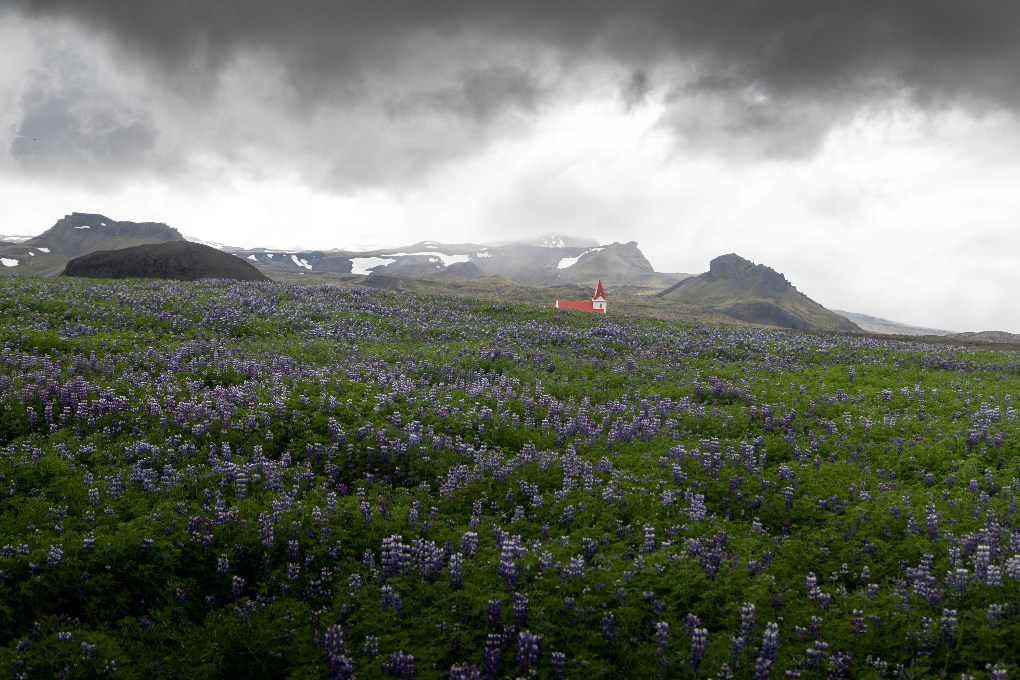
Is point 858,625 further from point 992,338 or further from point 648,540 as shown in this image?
point 992,338

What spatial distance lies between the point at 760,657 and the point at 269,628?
15.7 feet

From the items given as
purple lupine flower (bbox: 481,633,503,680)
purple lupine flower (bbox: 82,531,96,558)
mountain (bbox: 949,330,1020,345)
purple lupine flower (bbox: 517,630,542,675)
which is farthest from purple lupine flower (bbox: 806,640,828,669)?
mountain (bbox: 949,330,1020,345)

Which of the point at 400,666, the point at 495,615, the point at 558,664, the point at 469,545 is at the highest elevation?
the point at 469,545

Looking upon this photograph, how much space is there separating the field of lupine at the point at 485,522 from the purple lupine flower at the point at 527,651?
2cm

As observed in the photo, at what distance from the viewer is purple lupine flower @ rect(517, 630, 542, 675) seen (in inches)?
217

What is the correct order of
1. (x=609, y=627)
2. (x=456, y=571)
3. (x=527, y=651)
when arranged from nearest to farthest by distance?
(x=527, y=651) → (x=609, y=627) → (x=456, y=571)

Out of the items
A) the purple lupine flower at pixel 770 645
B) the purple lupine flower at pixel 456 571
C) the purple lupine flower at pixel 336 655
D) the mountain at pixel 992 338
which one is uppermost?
the mountain at pixel 992 338

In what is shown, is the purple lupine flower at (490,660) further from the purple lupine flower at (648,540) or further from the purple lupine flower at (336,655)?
the purple lupine flower at (648,540)

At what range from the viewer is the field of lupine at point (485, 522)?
5594 mm

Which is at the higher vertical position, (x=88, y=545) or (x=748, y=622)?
(x=748, y=622)

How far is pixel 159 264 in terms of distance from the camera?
250 ft

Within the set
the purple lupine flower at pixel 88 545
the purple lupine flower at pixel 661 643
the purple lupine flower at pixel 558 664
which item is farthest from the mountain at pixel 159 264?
the purple lupine flower at pixel 661 643

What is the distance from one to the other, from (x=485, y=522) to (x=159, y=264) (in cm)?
8342

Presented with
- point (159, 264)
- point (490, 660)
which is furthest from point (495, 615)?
point (159, 264)
